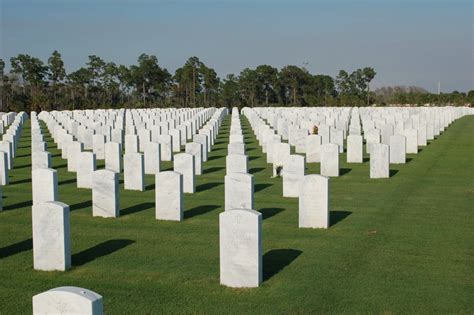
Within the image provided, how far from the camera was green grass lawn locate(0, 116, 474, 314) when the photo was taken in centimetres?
739

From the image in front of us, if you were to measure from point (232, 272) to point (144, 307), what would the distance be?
1.36m

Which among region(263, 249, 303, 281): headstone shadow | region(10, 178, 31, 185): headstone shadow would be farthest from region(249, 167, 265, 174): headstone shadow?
region(263, 249, 303, 281): headstone shadow

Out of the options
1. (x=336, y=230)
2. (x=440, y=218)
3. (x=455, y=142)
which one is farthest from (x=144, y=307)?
(x=455, y=142)

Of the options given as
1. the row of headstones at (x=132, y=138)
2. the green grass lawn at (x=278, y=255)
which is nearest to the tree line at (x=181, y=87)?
the row of headstones at (x=132, y=138)

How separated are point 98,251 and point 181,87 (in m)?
86.5

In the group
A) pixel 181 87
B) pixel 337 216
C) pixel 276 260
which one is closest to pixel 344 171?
pixel 337 216

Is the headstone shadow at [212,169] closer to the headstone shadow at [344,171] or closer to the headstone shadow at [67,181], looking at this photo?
the headstone shadow at [344,171]

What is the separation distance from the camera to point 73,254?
31.7 feet

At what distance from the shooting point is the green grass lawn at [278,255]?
7395mm

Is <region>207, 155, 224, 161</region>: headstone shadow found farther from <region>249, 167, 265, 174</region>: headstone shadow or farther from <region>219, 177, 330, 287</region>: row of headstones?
<region>219, 177, 330, 287</region>: row of headstones

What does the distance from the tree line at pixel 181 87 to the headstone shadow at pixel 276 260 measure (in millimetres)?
66166

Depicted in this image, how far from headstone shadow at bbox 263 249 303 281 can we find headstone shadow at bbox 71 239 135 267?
2.45 metres

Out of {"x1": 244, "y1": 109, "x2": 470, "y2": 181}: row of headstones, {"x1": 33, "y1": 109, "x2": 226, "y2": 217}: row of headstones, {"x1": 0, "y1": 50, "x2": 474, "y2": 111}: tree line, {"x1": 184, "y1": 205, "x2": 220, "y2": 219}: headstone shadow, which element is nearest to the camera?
{"x1": 33, "y1": 109, "x2": 226, "y2": 217}: row of headstones

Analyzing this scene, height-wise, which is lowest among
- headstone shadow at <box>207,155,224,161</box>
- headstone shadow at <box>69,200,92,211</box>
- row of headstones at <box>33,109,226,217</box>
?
headstone shadow at <box>69,200,92,211</box>
